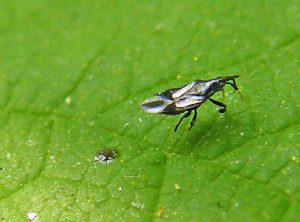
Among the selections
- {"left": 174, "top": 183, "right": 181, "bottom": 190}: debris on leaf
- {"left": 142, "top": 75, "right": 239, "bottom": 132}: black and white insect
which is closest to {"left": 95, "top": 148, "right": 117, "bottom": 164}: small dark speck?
{"left": 142, "top": 75, "right": 239, "bottom": 132}: black and white insect

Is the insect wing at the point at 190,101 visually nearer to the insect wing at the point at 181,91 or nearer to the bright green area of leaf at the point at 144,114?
the insect wing at the point at 181,91

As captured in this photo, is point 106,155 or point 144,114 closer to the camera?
point 106,155

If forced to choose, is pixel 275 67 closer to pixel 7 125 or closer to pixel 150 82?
pixel 150 82

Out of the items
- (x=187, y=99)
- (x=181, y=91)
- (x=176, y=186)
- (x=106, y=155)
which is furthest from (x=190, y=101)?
(x=106, y=155)

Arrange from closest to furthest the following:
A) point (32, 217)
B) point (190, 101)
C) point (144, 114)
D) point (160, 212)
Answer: point (160, 212)
point (32, 217)
point (190, 101)
point (144, 114)

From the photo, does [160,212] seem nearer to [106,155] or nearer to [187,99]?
[106,155]

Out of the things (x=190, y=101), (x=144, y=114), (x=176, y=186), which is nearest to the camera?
(x=176, y=186)

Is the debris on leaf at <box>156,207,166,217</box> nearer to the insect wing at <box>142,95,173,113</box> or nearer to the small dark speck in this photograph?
the small dark speck
